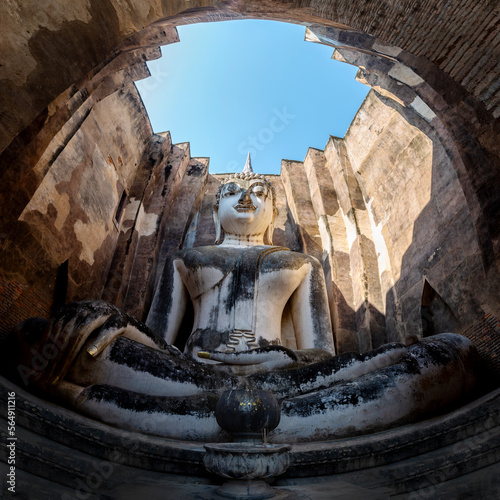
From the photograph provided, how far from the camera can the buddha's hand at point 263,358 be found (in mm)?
3512

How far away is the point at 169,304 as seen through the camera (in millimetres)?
4906

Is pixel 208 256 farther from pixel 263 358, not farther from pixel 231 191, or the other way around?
pixel 263 358

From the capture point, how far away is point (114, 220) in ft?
20.3

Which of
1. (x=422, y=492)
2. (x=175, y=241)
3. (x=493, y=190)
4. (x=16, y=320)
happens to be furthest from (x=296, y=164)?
(x=422, y=492)

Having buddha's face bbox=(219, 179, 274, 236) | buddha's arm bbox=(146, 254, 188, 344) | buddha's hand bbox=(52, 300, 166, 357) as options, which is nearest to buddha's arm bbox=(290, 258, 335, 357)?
buddha's face bbox=(219, 179, 274, 236)

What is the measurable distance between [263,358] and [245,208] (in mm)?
2589

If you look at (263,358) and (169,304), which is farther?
(169,304)

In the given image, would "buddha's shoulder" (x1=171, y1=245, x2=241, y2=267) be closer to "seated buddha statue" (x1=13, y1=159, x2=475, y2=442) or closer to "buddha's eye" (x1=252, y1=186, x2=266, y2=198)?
"buddha's eye" (x1=252, y1=186, x2=266, y2=198)

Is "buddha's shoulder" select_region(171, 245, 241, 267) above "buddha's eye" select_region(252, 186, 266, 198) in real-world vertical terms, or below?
below

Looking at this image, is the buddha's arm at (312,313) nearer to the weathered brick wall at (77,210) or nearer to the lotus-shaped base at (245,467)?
the lotus-shaped base at (245,467)

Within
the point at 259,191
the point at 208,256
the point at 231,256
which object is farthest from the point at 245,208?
the point at 208,256

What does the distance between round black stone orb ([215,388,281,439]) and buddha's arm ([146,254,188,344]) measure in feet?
9.04

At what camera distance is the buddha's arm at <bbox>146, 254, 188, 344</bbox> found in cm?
476

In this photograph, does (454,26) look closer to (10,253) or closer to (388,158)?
(388,158)
